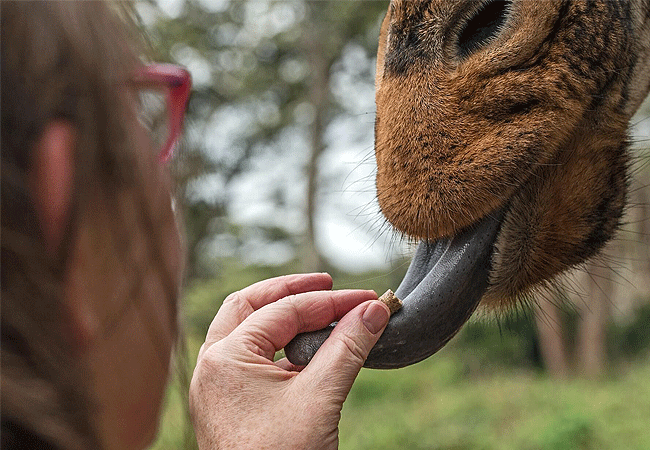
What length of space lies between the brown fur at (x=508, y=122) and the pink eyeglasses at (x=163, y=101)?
0.53 metres

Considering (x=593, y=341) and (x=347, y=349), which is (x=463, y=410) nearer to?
(x=347, y=349)

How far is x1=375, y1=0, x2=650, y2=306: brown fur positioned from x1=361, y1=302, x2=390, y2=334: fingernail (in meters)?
0.19

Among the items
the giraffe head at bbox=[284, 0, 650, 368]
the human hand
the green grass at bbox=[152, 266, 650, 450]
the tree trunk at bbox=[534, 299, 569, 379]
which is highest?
the giraffe head at bbox=[284, 0, 650, 368]

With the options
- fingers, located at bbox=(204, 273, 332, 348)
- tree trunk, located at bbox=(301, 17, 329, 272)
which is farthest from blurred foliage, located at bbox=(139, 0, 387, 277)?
fingers, located at bbox=(204, 273, 332, 348)

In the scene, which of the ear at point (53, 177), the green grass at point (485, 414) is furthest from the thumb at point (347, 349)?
the green grass at point (485, 414)

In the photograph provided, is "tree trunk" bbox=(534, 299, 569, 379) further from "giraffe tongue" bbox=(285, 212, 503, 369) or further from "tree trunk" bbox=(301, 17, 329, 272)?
"giraffe tongue" bbox=(285, 212, 503, 369)

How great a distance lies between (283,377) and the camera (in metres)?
1.05

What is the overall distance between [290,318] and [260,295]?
7.0 inches

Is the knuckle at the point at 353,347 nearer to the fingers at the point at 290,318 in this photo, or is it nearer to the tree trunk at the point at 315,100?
the fingers at the point at 290,318

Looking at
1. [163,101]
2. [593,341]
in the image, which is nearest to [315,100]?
[593,341]

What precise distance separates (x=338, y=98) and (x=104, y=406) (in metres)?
10.2

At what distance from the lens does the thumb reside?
3.32 feet

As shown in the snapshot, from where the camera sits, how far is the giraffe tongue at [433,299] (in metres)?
1.13

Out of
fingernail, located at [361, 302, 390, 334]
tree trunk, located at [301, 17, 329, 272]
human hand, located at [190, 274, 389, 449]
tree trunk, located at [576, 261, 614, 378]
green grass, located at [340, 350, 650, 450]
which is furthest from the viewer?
tree trunk, located at [301, 17, 329, 272]
